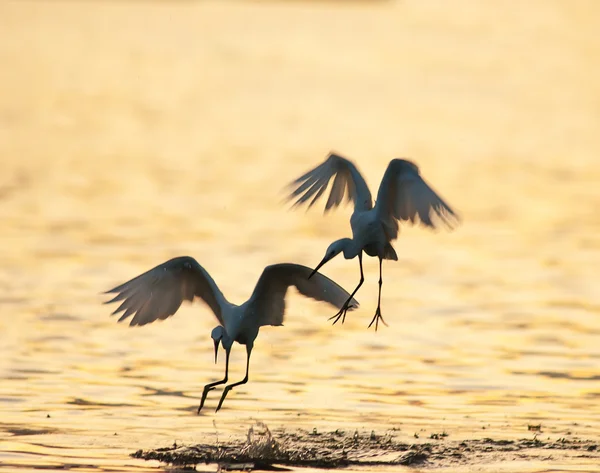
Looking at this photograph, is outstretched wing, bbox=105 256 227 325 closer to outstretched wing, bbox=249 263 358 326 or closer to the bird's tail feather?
outstretched wing, bbox=249 263 358 326

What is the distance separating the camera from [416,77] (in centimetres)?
5522

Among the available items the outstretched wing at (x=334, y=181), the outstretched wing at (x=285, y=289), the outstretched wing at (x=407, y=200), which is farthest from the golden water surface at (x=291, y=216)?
A: the outstretched wing at (x=285, y=289)

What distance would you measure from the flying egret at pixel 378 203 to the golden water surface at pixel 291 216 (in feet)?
1.33

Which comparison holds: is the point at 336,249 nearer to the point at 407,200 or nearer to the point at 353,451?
the point at 407,200

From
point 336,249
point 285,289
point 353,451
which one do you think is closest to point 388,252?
point 336,249

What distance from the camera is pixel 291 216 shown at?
3244 centimetres

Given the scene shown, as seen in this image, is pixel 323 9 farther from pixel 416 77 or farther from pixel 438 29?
pixel 416 77

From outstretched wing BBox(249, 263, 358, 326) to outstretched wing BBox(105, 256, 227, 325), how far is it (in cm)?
43

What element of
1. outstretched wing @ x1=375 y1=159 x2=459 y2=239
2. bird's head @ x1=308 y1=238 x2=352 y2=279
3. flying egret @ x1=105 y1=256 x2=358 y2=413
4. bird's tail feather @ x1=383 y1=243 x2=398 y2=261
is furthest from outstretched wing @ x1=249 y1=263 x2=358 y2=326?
outstretched wing @ x1=375 y1=159 x2=459 y2=239

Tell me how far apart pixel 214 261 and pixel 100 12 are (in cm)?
4874

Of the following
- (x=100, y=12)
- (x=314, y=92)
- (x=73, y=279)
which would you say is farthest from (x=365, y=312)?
(x=100, y=12)

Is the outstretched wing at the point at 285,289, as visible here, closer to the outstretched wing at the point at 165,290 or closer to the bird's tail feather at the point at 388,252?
the outstretched wing at the point at 165,290

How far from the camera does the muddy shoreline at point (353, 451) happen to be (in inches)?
571

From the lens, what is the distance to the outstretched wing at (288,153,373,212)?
51.8 ft
